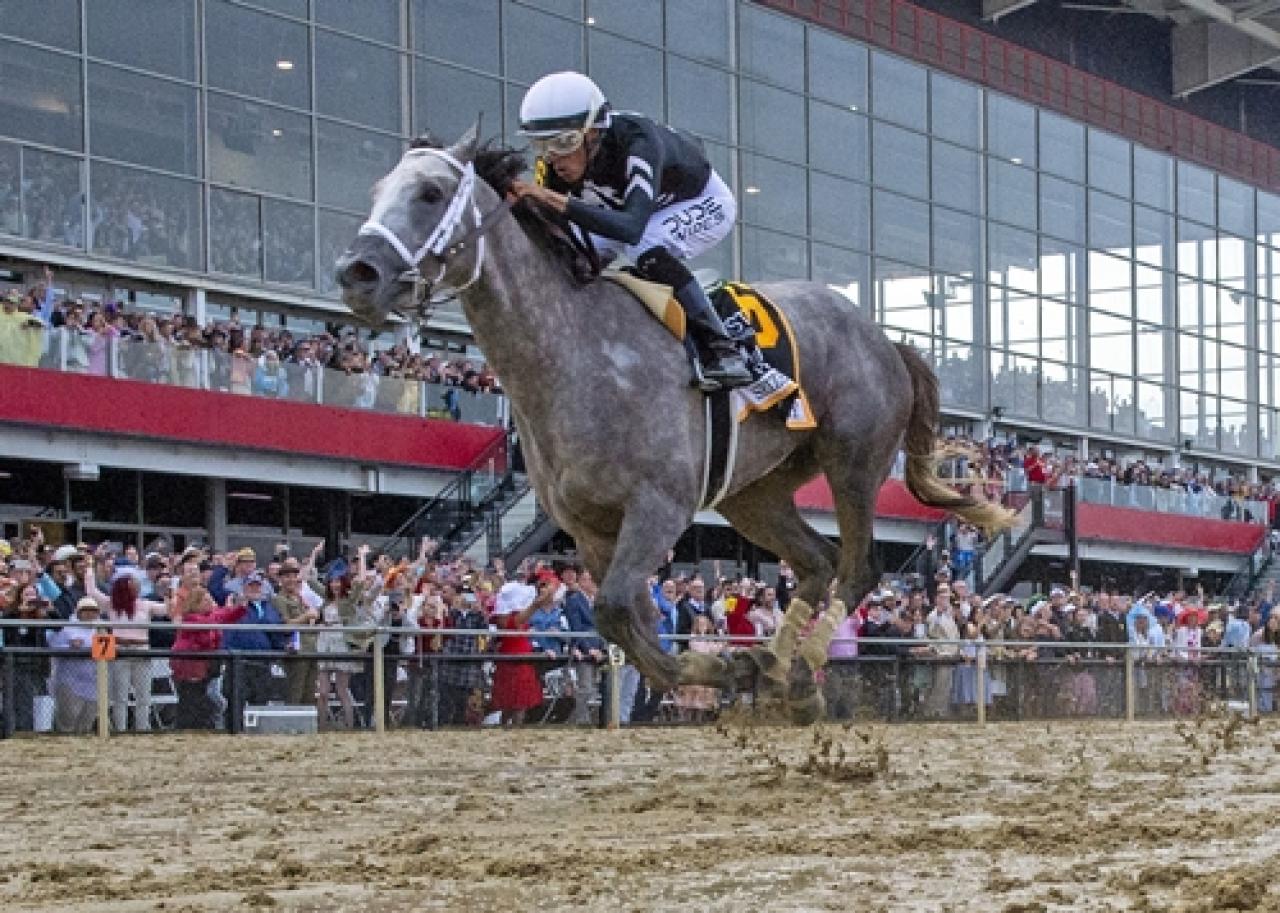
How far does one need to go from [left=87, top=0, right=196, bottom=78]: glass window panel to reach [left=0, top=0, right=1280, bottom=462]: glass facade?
36 millimetres

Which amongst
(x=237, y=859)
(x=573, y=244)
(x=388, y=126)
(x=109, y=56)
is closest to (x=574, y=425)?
(x=573, y=244)

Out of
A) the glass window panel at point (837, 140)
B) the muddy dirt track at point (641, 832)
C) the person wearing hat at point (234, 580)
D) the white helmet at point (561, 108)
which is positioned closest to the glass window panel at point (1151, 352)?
the glass window panel at point (837, 140)

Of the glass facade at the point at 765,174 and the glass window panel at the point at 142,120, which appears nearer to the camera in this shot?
the glass window panel at the point at 142,120

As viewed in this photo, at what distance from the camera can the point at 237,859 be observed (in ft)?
19.4

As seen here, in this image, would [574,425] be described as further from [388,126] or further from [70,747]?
[388,126]

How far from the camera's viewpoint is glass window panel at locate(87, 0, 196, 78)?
2770cm

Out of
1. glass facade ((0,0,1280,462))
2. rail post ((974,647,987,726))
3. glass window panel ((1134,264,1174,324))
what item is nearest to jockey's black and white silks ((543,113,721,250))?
rail post ((974,647,987,726))

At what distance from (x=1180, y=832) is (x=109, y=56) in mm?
24104

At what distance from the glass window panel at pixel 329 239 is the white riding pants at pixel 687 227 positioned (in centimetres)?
2063

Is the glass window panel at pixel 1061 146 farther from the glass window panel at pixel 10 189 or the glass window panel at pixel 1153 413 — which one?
the glass window panel at pixel 10 189

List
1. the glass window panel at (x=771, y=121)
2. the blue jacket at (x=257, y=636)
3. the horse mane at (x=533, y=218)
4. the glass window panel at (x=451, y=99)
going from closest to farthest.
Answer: the horse mane at (x=533, y=218), the blue jacket at (x=257, y=636), the glass window panel at (x=451, y=99), the glass window panel at (x=771, y=121)

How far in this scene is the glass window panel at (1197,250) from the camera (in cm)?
4997

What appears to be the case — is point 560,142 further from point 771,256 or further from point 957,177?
point 957,177

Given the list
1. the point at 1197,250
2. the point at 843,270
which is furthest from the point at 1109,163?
the point at 843,270
